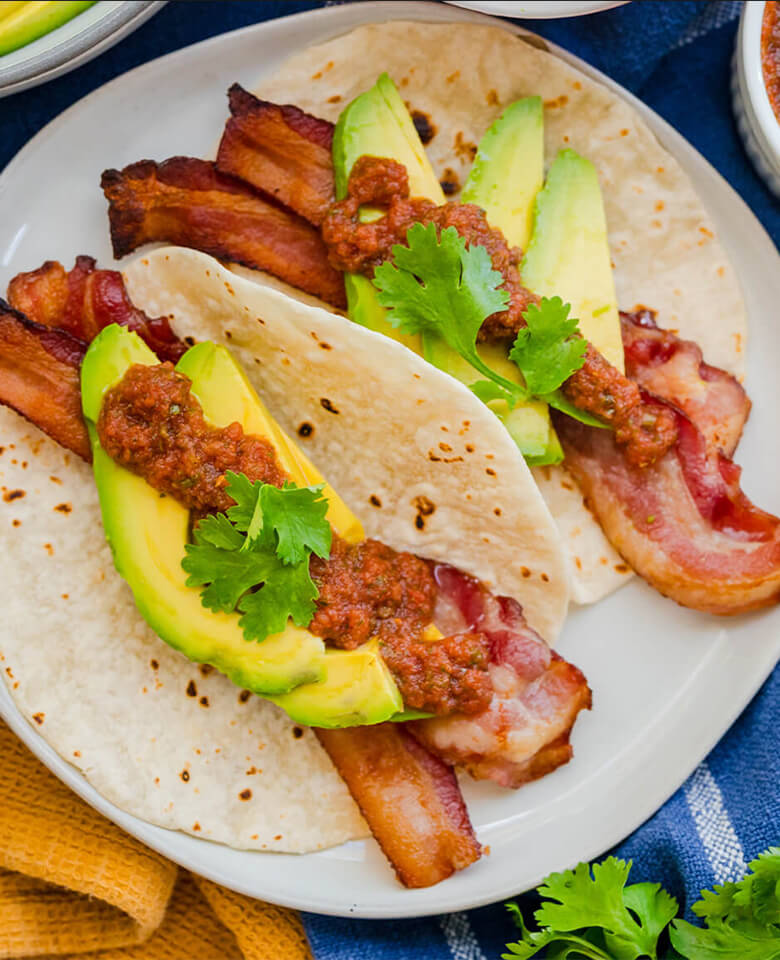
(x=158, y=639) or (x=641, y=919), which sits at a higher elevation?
(x=158, y=639)

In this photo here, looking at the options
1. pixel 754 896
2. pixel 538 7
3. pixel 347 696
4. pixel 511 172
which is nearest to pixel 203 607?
pixel 347 696

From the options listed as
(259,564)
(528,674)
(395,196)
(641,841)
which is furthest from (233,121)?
(641,841)

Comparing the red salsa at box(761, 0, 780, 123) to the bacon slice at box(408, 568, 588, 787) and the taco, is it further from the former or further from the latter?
the bacon slice at box(408, 568, 588, 787)

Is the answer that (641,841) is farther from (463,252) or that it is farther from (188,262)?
(188,262)

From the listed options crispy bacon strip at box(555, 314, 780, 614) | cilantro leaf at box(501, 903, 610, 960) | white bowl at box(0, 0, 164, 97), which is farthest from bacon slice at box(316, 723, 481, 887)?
white bowl at box(0, 0, 164, 97)

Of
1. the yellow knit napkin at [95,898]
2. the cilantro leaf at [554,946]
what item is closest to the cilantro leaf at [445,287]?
the cilantro leaf at [554,946]

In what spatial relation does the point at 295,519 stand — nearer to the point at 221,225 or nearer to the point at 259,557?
the point at 259,557
